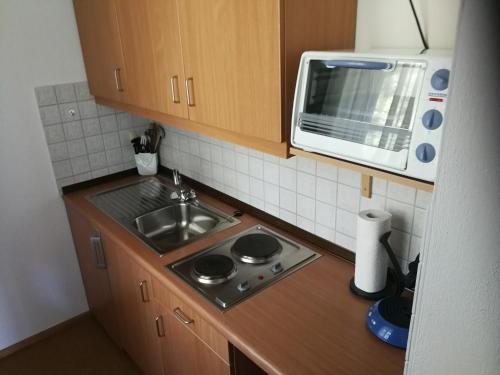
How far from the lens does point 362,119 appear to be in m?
1.03

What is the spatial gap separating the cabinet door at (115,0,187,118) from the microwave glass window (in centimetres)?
63

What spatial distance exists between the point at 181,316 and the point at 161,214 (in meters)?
0.80

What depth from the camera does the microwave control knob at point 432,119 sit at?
874 millimetres

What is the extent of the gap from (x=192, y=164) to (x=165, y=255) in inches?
30.6

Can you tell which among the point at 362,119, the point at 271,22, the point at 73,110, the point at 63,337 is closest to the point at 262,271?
the point at 362,119

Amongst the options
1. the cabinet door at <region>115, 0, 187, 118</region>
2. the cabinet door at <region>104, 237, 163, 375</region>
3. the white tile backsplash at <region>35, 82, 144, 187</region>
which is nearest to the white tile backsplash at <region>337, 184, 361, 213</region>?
the cabinet door at <region>115, 0, 187, 118</region>

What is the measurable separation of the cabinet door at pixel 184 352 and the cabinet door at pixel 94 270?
1.95 feet

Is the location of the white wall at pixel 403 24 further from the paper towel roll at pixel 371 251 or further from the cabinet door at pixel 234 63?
the paper towel roll at pixel 371 251

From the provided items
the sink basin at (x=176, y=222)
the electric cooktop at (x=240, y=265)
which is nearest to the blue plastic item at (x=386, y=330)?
the electric cooktop at (x=240, y=265)

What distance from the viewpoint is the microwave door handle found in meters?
0.95

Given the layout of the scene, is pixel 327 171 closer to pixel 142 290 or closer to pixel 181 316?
pixel 181 316

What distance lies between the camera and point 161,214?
2219 mm

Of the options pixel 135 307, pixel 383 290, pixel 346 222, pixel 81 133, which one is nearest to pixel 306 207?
pixel 346 222

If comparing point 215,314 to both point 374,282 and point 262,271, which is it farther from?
point 374,282
